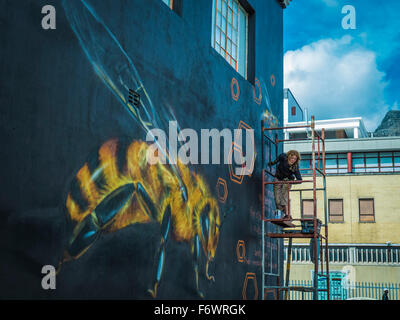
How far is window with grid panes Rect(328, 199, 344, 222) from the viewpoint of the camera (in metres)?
35.9

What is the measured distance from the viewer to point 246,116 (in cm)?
1221

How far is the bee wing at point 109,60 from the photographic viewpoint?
261 inches

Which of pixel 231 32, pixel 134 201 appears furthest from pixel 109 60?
pixel 231 32

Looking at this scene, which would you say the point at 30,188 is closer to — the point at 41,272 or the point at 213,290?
the point at 41,272

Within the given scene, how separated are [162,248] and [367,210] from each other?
29986 mm

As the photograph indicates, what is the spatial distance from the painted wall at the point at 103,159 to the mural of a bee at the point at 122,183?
0.10 ft

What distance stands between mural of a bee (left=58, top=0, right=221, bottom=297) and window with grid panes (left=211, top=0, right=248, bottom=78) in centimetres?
353

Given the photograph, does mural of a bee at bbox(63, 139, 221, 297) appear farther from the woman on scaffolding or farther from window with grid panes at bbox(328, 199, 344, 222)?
window with grid panes at bbox(328, 199, 344, 222)

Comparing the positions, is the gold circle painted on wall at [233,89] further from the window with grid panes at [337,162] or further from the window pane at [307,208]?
the window with grid panes at [337,162]

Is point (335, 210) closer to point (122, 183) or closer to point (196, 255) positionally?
point (196, 255)

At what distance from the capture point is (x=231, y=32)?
12047 mm

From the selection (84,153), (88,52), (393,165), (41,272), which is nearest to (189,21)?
(88,52)

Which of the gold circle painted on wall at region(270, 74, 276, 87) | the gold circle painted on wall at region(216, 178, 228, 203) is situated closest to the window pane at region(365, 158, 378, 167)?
the gold circle painted on wall at region(270, 74, 276, 87)
